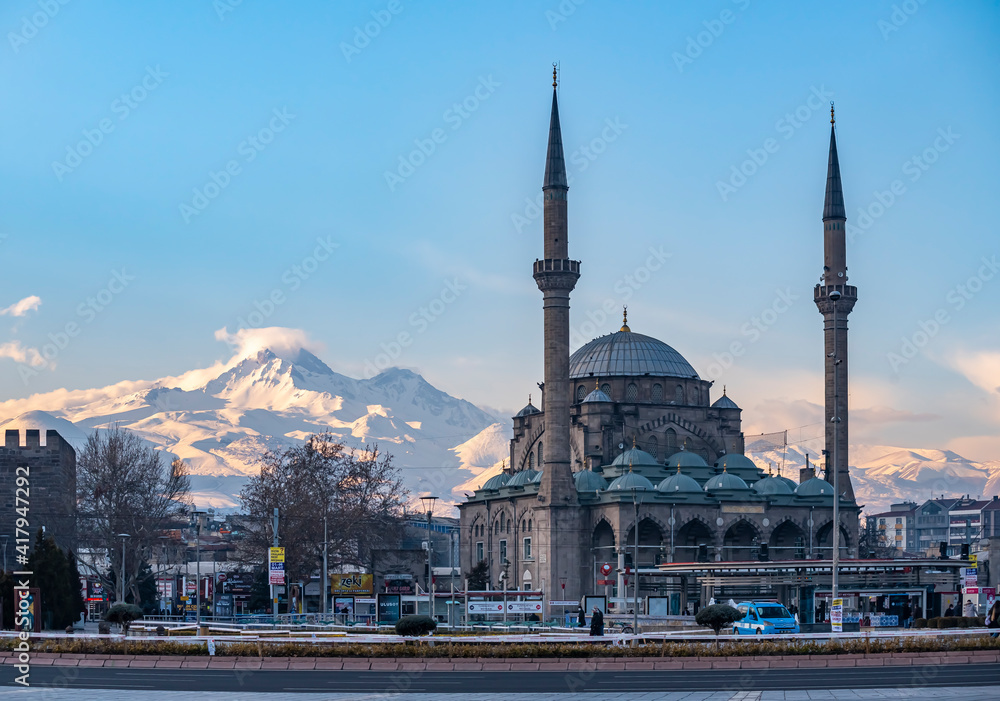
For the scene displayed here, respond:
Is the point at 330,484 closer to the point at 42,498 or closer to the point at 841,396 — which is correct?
the point at 42,498

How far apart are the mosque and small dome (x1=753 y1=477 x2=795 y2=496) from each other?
9cm

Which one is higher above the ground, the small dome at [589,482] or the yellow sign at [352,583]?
the small dome at [589,482]

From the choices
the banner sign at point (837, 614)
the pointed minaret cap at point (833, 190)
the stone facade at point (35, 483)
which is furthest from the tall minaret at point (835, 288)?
the banner sign at point (837, 614)

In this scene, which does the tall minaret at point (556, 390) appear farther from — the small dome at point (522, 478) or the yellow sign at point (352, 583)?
the yellow sign at point (352, 583)

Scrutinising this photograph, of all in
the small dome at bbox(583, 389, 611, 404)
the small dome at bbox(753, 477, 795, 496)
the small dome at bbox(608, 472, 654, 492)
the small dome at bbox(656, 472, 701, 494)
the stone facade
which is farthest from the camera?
the small dome at bbox(583, 389, 611, 404)

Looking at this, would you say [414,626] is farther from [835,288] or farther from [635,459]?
[835,288]

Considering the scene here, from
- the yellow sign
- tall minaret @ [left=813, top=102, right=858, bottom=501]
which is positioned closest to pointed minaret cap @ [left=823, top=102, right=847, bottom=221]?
tall minaret @ [left=813, top=102, right=858, bottom=501]

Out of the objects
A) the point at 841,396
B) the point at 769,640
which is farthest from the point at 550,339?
the point at 769,640

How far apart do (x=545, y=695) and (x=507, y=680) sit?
150 inches

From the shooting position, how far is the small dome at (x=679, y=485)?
3238 inches

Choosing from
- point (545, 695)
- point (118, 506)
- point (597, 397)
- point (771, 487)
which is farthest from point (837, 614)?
point (597, 397)

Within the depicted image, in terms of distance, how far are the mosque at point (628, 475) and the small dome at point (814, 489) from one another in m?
0.09

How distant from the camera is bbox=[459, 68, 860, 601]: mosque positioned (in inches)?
3100

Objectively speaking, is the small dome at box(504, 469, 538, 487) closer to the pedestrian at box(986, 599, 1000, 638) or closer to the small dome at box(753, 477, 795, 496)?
the small dome at box(753, 477, 795, 496)
